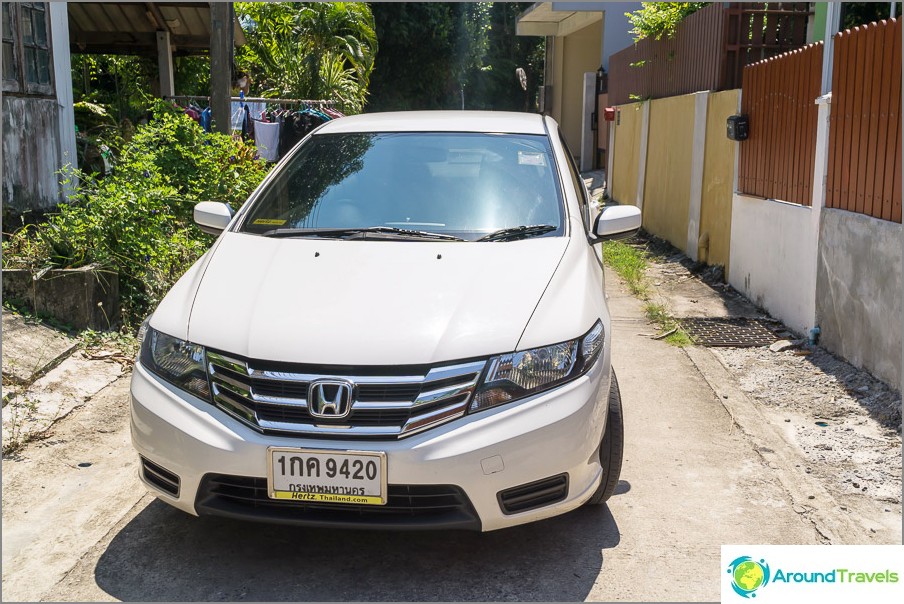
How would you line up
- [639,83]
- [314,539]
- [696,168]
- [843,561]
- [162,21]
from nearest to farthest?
[843,561] < [314,539] < [696,168] < [162,21] < [639,83]

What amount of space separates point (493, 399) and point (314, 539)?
108cm

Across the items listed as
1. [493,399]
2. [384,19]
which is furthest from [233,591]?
[384,19]

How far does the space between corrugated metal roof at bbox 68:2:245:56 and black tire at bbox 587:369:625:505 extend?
11.0 metres

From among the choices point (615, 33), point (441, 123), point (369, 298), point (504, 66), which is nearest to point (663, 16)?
point (441, 123)

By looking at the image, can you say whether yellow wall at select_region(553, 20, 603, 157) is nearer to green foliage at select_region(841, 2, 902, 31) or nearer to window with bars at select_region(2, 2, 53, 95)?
green foliage at select_region(841, 2, 902, 31)

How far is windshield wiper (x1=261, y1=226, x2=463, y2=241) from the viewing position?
13.4 ft

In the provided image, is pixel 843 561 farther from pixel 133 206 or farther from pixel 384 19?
pixel 384 19

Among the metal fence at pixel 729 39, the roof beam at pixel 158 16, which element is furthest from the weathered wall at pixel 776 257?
the roof beam at pixel 158 16

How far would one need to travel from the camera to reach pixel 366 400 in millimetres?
3148

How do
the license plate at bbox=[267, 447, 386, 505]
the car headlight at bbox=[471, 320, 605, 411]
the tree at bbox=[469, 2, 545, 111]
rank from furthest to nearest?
the tree at bbox=[469, 2, 545, 111] < the car headlight at bbox=[471, 320, 605, 411] < the license plate at bbox=[267, 447, 386, 505]

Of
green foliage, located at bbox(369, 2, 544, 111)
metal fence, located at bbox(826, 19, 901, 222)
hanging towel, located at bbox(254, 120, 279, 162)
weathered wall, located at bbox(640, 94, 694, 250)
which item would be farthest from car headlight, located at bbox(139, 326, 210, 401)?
green foliage, located at bbox(369, 2, 544, 111)

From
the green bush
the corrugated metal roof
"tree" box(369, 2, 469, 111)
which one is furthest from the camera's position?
"tree" box(369, 2, 469, 111)

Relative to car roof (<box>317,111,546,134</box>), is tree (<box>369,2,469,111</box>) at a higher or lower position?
higher

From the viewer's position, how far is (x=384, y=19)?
3516cm
